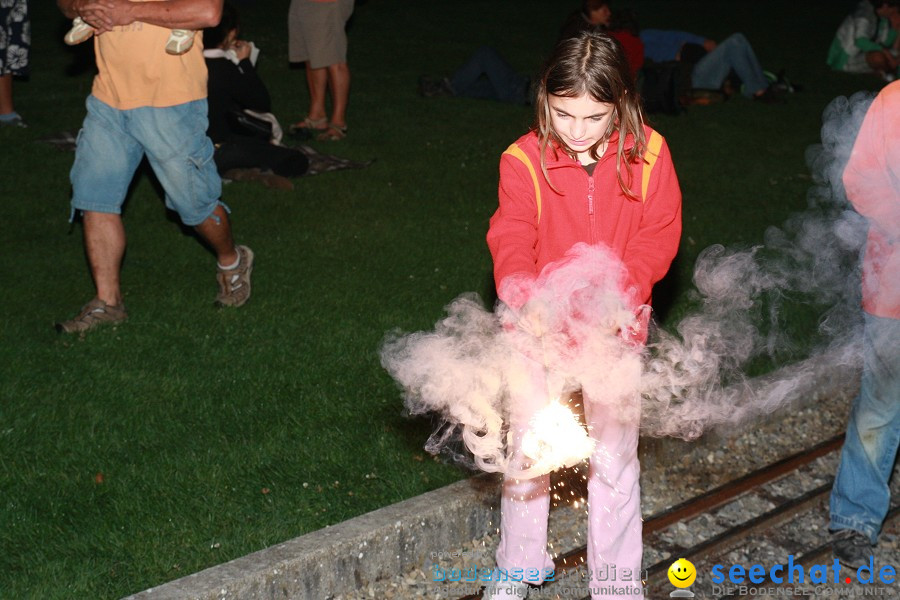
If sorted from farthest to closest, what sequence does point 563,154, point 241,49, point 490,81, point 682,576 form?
1. point 490,81
2. point 241,49
3. point 682,576
4. point 563,154

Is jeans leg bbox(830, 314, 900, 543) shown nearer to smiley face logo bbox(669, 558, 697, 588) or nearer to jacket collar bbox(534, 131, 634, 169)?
smiley face logo bbox(669, 558, 697, 588)

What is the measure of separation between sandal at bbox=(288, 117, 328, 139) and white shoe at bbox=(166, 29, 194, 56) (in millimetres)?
5080

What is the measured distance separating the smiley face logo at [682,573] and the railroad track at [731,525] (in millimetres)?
27

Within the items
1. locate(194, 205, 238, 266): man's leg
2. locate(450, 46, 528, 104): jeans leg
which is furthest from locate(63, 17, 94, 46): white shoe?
locate(450, 46, 528, 104): jeans leg

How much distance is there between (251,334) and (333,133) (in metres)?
5.16

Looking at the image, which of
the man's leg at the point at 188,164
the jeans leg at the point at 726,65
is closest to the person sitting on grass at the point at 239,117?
the man's leg at the point at 188,164

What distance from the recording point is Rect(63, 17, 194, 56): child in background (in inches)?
230

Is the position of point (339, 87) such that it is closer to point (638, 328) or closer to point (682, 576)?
point (682, 576)

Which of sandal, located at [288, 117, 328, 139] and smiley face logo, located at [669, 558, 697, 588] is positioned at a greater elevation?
smiley face logo, located at [669, 558, 697, 588]

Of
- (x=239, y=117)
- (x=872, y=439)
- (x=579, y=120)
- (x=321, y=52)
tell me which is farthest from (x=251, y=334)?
(x=321, y=52)

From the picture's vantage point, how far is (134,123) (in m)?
5.89

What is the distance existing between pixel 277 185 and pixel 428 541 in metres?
5.25

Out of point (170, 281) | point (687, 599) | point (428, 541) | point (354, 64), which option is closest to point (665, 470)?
point (687, 599)

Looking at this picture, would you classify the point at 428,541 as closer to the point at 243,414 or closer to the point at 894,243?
the point at 243,414
